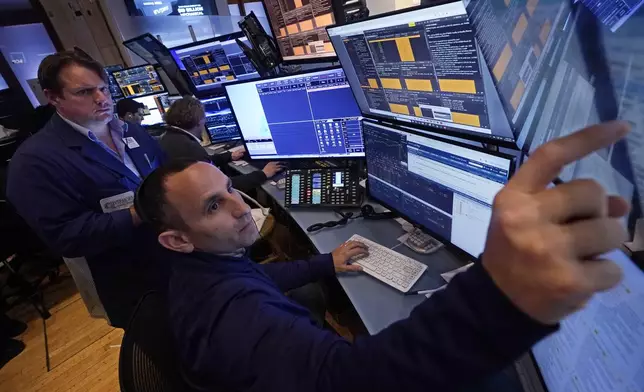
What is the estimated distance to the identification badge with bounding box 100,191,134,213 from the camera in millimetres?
1416

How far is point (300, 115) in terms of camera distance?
1653 mm

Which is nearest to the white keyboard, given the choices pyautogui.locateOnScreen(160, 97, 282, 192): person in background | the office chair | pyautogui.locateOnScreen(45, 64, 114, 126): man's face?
pyautogui.locateOnScreen(160, 97, 282, 192): person in background

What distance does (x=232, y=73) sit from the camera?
2576mm

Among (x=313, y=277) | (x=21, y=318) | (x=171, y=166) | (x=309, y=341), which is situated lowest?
(x=21, y=318)

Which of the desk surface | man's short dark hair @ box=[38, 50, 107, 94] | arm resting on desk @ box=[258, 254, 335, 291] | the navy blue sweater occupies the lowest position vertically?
arm resting on desk @ box=[258, 254, 335, 291]

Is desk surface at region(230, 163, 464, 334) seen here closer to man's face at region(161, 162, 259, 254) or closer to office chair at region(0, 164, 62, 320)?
man's face at region(161, 162, 259, 254)

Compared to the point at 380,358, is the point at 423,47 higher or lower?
higher

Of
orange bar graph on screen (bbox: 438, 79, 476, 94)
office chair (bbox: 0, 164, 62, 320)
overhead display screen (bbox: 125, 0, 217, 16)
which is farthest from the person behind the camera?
overhead display screen (bbox: 125, 0, 217, 16)

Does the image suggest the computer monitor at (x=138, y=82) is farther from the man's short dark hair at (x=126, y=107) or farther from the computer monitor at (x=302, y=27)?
the computer monitor at (x=302, y=27)

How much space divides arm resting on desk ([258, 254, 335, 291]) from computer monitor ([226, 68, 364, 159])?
0.59 meters

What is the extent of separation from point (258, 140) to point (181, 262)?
1.16 meters

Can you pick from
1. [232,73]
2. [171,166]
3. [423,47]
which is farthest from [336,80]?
[232,73]

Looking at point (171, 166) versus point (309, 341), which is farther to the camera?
point (171, 166)

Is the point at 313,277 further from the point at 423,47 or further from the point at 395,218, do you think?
the point at 423,47
